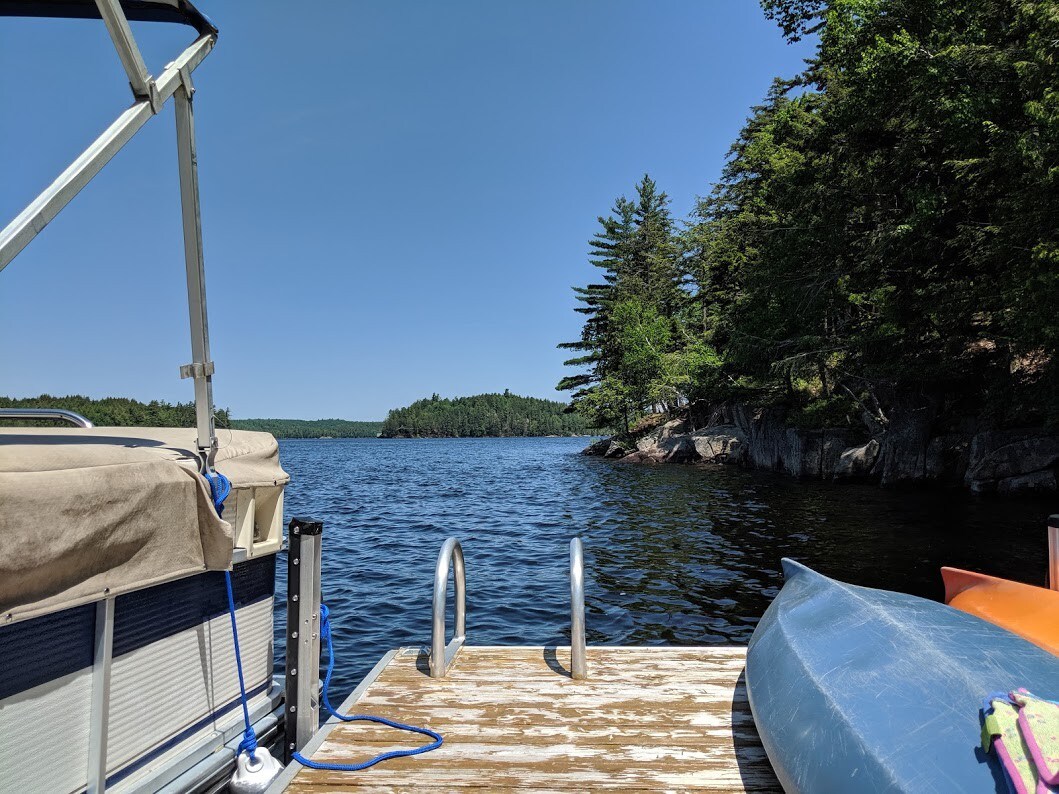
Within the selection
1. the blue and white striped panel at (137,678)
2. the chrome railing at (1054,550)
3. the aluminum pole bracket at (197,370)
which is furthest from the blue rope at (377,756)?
the chrome railing at (1054,550)

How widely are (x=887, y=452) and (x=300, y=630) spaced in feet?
83.8

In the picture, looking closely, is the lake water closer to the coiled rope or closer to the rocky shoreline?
the rocky shoreline

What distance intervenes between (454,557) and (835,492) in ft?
71.6

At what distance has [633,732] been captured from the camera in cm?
368

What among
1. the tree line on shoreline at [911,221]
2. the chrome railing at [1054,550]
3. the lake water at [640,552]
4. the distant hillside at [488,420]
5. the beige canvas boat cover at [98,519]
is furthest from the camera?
the distant hillside at [488,420]

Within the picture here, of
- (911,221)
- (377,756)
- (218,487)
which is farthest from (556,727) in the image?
(911,221)

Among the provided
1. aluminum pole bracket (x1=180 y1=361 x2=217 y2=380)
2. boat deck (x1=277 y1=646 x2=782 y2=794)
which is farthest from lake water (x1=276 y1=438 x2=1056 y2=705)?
aluminum pole bracket (x1=180 y1=361 x2=217 y2=380)

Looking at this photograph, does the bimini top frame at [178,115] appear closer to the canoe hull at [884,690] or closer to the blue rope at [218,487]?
the blue rope at [218,487]

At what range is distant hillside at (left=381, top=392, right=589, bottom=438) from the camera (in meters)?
152

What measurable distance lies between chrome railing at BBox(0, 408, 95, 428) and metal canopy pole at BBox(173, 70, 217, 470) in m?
1.45

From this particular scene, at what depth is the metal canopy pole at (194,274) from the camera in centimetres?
311

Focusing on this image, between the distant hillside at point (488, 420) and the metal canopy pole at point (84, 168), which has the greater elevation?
the distant hillside at point (488, 420)

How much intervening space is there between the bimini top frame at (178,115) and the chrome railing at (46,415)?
1477 millimetres

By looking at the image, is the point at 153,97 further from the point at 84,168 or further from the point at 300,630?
the point at 300,630
